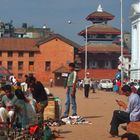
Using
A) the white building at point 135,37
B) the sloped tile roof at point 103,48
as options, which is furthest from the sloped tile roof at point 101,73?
the white building at point 135,37

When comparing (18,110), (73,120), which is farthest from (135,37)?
(18,110)

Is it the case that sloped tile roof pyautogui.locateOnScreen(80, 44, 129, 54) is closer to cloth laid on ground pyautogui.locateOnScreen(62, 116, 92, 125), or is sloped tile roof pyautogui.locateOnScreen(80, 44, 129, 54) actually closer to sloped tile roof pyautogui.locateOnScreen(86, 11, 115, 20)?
sloped tile roof pyautogui.locateOnScreen(86, 11, 115, 20)

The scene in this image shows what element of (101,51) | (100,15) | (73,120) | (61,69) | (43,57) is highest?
(100,15)

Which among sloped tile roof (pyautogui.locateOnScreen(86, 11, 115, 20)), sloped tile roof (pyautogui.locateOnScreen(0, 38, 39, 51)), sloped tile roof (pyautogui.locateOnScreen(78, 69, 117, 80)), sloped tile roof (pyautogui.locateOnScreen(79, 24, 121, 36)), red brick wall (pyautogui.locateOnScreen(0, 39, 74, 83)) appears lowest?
sloped tile roof (pyautogui.locateOnScreen(78, 69, 117, 80))

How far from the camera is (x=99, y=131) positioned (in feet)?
50.8

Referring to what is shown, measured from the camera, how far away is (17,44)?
102 metres

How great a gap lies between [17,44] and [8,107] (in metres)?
89.4

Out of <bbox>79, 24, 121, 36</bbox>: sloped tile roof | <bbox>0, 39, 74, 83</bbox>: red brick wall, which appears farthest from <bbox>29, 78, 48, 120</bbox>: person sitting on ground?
<bbox>79, 24, 121, 36</bbox>: sloped tile roof

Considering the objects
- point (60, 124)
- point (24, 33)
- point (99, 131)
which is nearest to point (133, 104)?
point (99, 131)

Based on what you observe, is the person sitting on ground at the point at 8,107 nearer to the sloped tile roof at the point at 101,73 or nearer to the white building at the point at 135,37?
the white building at the point at 135,37

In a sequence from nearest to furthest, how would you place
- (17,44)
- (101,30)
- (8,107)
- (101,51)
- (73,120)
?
(8,107) < (73,120) < (101,51) < (17,44) < (101,30)

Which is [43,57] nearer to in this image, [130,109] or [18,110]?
[130,109]

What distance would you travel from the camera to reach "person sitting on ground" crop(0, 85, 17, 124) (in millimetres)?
12891

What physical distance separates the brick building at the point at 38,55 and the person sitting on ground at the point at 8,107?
8714 cm
